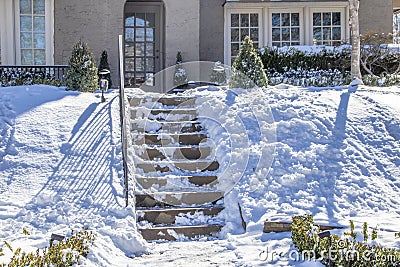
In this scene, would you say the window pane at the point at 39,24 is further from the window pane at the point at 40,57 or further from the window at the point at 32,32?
the window pane at the point at 40,57

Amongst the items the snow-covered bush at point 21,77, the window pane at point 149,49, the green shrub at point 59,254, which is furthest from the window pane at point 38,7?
the green shrub at point 59,254

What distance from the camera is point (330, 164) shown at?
→ 7.83m

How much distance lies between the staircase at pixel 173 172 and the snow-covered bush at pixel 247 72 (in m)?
1.15

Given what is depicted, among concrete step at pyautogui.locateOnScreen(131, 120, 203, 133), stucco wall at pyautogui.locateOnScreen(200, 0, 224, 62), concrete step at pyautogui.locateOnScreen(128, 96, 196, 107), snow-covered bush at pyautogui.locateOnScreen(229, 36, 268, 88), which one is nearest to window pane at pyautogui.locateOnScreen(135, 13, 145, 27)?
stucco wall at pyautogui.locateOnScreen(200, 0, 224, 62)

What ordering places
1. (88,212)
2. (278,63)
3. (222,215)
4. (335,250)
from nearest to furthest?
(335,250), (88,212), (222,215), (278,63)

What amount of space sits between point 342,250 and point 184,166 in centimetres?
386

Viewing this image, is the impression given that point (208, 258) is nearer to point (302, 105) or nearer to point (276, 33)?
point (302, 105)

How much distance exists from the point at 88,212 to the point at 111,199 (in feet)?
1.37

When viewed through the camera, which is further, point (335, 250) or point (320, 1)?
point (320, 1)

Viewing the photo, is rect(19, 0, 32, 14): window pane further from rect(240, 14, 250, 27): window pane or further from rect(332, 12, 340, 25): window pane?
rect(332, 12, 340, 25): window pane

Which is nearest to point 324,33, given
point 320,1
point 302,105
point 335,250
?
point 320,1

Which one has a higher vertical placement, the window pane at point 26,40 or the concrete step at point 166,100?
the window pane at point 26,40

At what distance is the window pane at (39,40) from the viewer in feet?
46.8

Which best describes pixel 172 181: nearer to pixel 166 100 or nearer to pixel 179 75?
pixel 166 100
